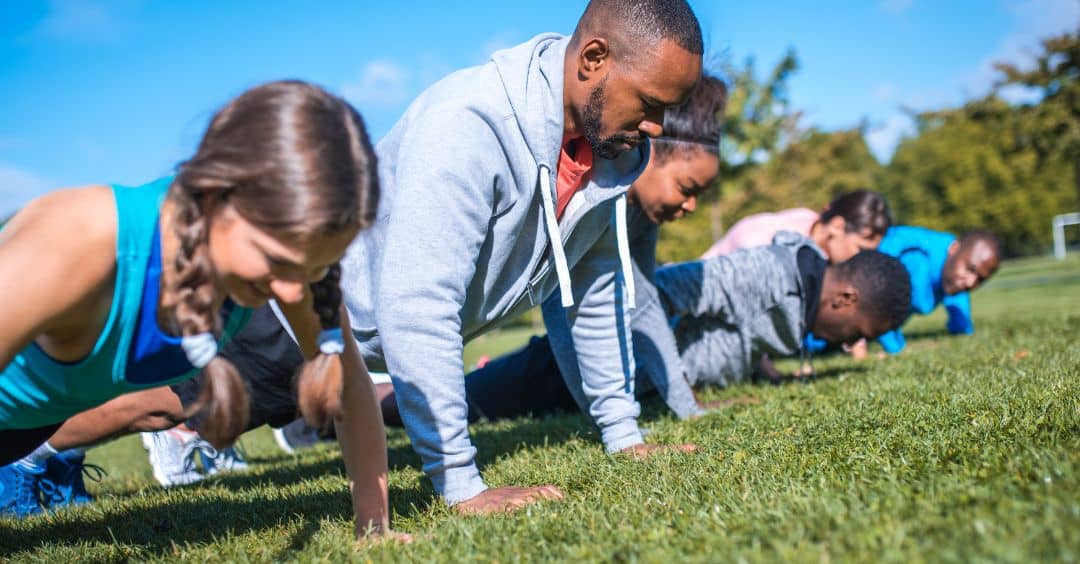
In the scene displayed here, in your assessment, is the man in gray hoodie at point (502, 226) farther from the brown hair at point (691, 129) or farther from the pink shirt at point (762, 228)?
the pink shirt at point (762, 228)

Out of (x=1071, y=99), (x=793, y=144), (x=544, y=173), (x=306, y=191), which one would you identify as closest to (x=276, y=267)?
(x=306, y=191)

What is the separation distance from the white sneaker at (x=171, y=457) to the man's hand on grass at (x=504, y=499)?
2.39 metres

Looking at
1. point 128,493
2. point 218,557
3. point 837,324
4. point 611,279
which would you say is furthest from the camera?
point 837,324

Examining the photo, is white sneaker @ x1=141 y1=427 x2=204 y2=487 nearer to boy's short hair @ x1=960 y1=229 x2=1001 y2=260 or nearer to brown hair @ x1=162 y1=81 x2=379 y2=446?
brown hair @ x1=162 y1=81 x2=379 y2=446

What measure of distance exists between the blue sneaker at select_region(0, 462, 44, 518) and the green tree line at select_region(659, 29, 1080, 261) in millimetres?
5306

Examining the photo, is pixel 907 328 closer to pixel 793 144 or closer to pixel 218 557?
pixel 218 557

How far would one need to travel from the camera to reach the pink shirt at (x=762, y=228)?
27.6 feet

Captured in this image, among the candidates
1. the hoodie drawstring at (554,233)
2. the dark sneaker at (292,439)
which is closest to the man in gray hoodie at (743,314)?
the dark sneaker at (292,439)

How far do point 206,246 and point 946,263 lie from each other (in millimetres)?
8806

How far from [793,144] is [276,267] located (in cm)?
3212

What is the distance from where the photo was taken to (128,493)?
14.7 feet

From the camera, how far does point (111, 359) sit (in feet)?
7.87

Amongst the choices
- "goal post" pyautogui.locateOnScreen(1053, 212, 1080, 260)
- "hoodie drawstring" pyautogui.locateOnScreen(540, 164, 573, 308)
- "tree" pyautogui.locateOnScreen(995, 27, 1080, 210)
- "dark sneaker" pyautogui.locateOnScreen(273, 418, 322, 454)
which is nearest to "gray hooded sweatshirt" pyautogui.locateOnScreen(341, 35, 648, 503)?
"hoodie drawstring" pyautogui.locateOnScreen(540, 164, 573, 308)

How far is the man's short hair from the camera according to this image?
3324 millimetres
